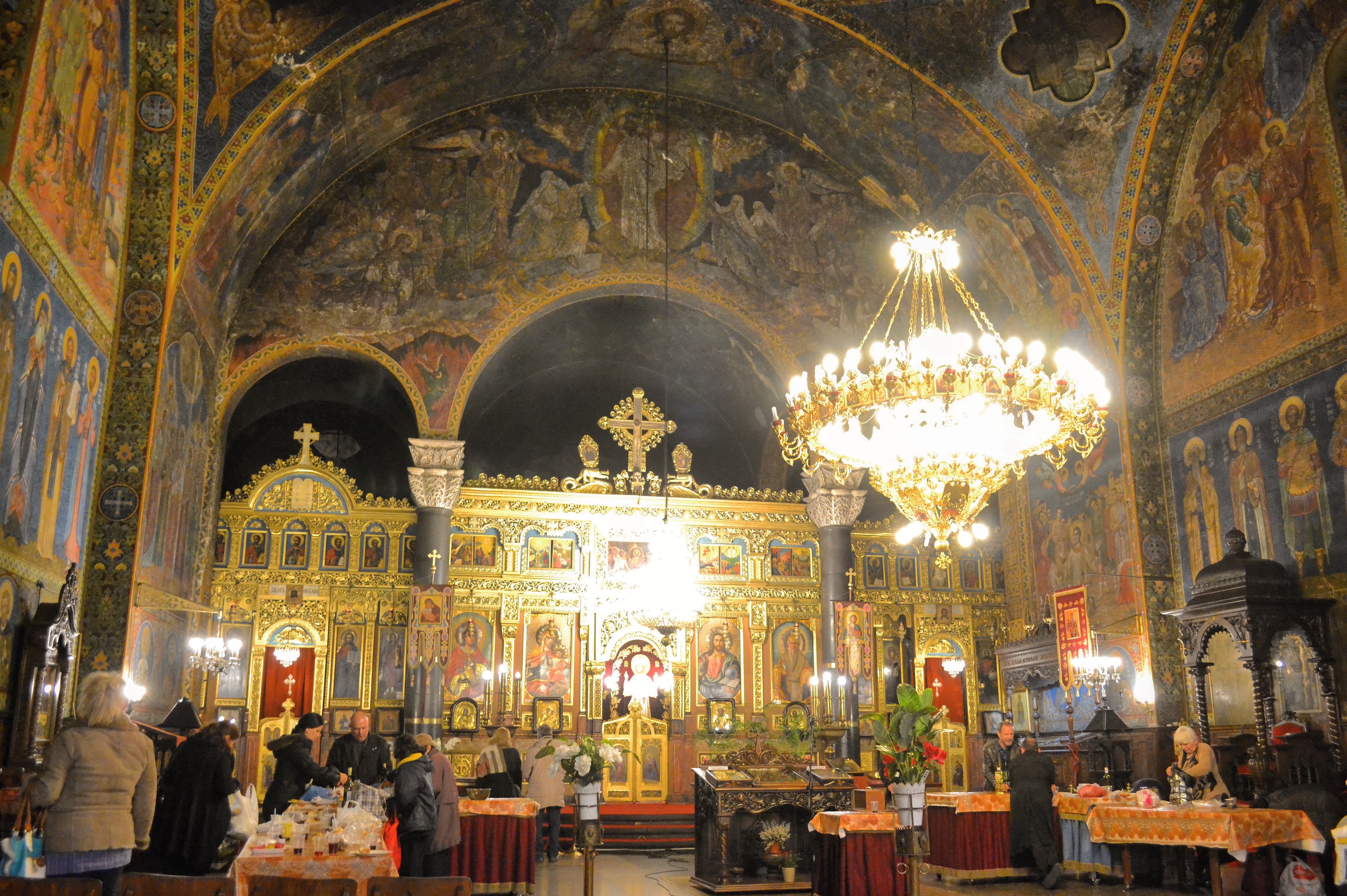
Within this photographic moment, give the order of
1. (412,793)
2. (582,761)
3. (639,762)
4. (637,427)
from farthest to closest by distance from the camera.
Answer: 1. (637,427)
2. (639,762)
3. (582,761)
4. (412,793)

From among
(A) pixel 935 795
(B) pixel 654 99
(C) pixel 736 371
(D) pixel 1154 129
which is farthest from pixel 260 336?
(D) pixel 1154 129

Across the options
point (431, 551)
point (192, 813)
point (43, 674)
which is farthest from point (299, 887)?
point (431, 551)

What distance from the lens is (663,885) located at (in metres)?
10.9

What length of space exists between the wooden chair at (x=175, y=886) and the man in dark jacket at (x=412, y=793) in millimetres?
4131

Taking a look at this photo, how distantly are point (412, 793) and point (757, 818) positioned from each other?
12.9 ft

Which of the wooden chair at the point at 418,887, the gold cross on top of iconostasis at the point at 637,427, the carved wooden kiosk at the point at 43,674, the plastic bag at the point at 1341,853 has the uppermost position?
the gold cross on top of iconostasis at the point at 637,427

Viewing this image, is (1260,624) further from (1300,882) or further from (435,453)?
(435,453)

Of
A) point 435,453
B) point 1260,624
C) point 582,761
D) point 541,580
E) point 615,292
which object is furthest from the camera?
point 615,292

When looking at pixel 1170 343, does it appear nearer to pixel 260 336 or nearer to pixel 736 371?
pixel 736 371

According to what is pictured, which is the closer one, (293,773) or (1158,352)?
(293,773)

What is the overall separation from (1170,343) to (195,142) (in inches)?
490

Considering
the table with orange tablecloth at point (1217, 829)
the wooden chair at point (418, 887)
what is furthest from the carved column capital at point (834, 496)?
the wooden chair at point (418, 887)

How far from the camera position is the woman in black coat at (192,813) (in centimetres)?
594

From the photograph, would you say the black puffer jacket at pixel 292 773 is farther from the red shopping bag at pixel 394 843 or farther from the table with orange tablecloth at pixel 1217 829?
the table with orange tablecloth at pixel 1217 829
